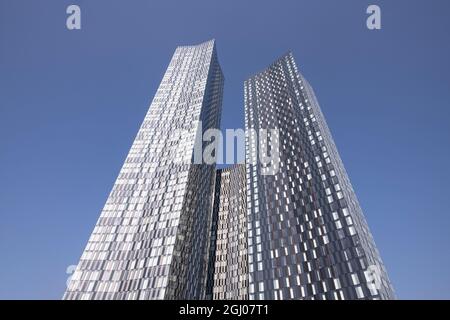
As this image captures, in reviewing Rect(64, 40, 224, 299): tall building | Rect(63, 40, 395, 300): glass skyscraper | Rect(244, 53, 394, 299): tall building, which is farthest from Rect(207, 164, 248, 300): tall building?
Rect(244, 53, 394, 299): tall building

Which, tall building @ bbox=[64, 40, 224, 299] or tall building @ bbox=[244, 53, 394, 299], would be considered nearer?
tall building @ bbox=[244, 53, 394, 299]

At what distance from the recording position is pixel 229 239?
439 feet

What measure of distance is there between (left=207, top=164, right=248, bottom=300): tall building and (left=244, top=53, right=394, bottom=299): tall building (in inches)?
684

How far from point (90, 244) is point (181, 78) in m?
106

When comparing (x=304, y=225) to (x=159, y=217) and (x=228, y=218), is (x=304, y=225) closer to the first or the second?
(x=159, y=217)

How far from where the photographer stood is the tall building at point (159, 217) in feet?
276

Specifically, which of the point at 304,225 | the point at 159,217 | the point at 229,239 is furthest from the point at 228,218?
the point at 304,225

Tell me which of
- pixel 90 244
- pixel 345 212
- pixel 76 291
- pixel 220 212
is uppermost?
pixel 220 212

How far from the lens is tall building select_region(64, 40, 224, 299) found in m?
84.1

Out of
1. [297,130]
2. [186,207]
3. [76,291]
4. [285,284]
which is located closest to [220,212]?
[186,207]

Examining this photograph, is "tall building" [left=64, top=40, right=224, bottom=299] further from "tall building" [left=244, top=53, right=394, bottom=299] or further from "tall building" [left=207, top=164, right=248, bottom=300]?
"tall building" [left=244, top=53, right=394, bottom=299]

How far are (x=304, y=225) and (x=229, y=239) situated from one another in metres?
43.1
